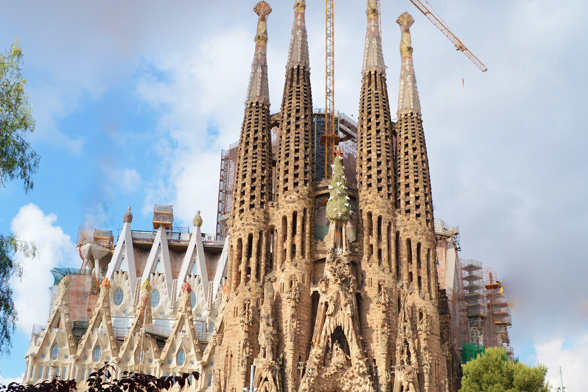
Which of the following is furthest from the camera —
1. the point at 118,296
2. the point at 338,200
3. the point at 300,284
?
the point at 118,296

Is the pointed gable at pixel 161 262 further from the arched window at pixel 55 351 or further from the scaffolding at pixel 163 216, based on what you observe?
the arched window at pixel 55 351

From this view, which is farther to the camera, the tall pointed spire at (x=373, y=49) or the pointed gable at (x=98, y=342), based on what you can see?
the tall pointed spire at (x=373, y=49)

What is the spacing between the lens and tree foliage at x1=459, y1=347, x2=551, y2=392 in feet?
105

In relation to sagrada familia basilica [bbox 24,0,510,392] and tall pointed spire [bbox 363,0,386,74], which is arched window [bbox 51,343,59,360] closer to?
sagrada familia basilica [bbox 24,0,510,392]

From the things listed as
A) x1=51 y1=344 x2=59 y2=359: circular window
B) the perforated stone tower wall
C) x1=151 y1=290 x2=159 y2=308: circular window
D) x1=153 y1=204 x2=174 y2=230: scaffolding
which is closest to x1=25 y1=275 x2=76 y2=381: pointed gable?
x1=51 y1=344 x2=59 y2=359: circular window

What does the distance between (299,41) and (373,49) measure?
17.4 ft

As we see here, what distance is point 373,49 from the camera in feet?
156

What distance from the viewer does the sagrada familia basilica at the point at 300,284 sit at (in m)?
37.7

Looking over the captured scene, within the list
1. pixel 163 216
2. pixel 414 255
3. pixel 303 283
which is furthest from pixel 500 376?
pixel 163 216

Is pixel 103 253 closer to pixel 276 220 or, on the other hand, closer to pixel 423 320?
pixel 276 220

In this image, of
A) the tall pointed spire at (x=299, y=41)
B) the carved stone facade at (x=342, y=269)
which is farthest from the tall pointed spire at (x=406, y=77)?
the tall pointed spire at (x=299, y=41)

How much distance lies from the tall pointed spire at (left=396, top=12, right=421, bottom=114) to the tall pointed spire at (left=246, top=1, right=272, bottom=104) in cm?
953

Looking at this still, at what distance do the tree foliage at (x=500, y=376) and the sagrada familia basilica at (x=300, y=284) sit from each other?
3721 mm

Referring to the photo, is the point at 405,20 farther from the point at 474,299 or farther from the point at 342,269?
the point at 474,299
